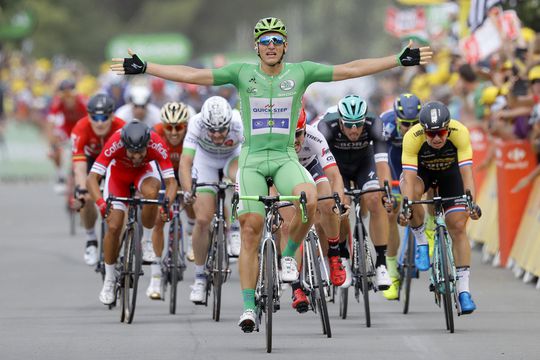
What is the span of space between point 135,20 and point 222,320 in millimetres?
116448

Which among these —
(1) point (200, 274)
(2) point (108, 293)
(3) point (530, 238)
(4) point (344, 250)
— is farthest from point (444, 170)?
(3) point (530, 238)

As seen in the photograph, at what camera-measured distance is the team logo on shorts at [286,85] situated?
12.2 m

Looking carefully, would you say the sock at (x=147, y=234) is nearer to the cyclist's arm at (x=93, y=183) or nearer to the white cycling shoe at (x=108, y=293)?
the white cycling shoe at (x=108, y=293)

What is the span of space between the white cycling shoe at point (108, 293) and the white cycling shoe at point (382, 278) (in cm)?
233

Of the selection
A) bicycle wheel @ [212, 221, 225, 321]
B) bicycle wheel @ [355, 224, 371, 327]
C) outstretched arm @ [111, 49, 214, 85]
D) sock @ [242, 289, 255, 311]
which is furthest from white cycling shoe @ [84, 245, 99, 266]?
sock @ [242, 289, 255, 311]

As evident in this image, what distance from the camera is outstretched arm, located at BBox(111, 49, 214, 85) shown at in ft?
39.5

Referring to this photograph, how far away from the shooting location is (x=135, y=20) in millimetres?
129125

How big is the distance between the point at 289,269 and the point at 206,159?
134 inches

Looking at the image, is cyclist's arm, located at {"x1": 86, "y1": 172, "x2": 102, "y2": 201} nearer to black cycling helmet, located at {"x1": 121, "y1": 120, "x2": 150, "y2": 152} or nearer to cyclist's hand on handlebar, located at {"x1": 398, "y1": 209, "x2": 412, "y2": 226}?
black cycling helmet, located at {"x1": 121, "y1": 120, "x2": 150, "y2": 152}

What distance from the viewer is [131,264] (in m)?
13.9

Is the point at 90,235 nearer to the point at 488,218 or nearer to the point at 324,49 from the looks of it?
the point at 488,218

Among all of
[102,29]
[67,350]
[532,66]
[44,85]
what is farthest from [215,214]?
[102,29]

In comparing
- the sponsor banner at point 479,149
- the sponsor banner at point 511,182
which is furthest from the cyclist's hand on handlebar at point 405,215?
the sponsor banner at point 479,149

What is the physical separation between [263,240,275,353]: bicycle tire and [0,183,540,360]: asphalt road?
15 cm
